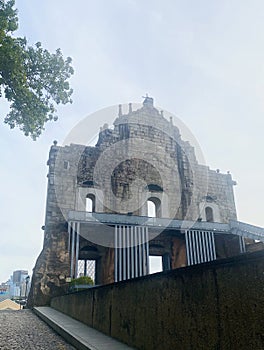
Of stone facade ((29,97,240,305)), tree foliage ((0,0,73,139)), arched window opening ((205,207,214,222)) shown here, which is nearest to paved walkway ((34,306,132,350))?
tree foliage ((0,0,73,139))

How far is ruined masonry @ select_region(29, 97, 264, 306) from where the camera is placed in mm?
14969

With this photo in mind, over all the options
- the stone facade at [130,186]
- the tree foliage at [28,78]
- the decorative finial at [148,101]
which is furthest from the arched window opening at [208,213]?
the tree foliage at [28,78]

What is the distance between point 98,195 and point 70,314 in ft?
33.5

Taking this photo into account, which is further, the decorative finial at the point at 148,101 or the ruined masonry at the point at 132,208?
the decorative finial at the point at 148,101

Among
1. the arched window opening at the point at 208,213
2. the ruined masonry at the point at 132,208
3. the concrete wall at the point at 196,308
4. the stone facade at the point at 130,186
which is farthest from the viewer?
the arched window opening at the point at 208,213

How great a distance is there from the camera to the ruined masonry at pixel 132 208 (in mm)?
14969

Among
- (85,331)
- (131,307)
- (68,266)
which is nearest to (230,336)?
(131,307)

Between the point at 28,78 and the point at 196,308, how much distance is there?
26.5 feet

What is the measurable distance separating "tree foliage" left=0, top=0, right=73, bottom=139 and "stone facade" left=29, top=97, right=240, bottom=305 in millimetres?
8116

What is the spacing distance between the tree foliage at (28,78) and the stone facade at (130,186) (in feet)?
26.6

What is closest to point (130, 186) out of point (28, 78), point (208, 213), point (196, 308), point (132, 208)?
point (132, 208)

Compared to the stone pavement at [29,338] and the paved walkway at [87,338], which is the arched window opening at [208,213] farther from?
the paved walkway at [87,338]

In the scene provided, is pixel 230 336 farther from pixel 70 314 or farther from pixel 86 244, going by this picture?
pixel 86 244

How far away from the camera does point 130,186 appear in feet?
62.2
